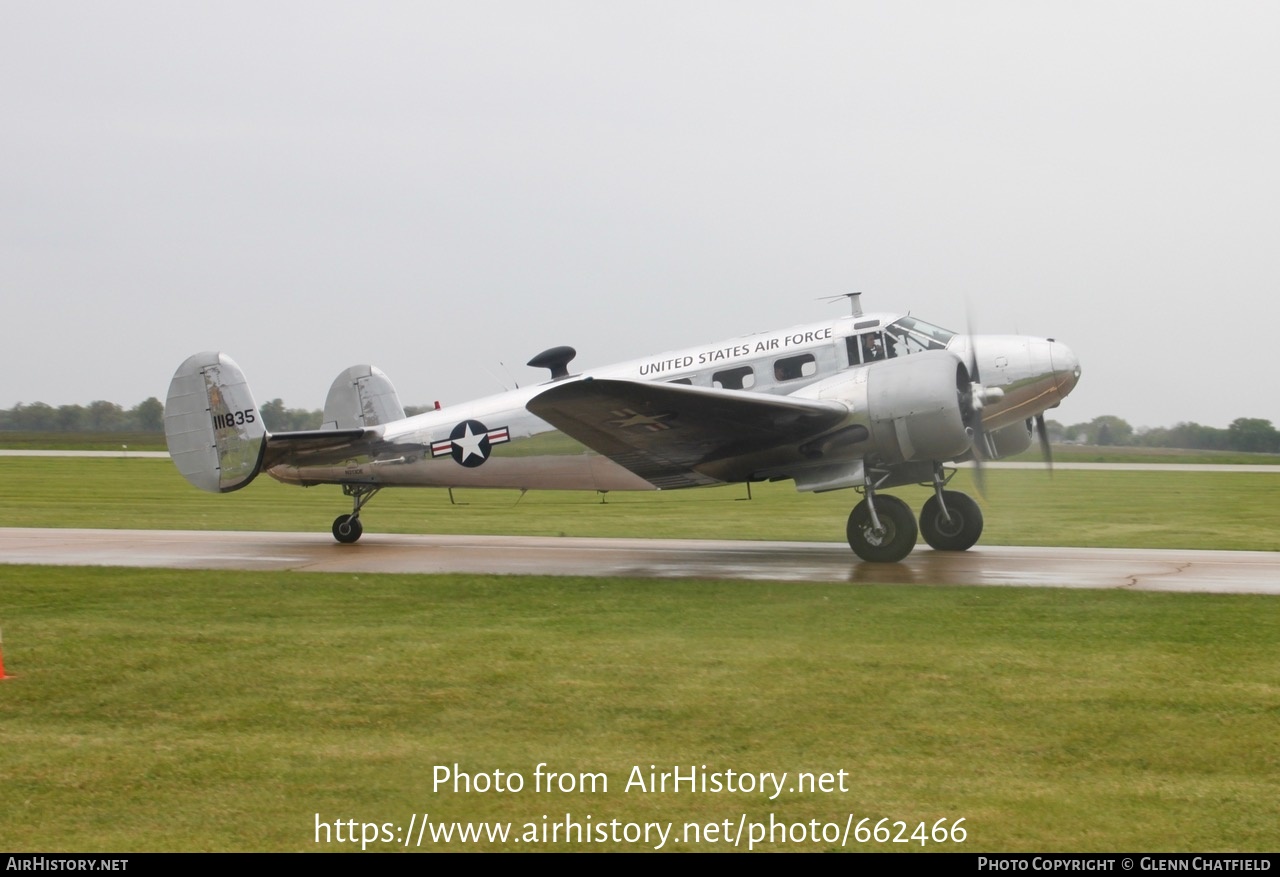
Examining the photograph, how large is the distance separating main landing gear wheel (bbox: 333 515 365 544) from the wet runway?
0.80 feet

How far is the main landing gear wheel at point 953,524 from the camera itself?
1756 cm

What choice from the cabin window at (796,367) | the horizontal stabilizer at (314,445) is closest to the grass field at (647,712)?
the cabin window at (796,367)

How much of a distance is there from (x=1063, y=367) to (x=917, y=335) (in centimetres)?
204

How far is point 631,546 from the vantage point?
19.7 metres

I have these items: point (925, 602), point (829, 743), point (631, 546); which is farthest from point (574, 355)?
point (829, 743)

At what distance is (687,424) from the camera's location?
1595 centimetres

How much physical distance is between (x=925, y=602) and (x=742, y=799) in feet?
21.4

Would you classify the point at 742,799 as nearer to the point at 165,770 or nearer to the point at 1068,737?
the point at 1068,737

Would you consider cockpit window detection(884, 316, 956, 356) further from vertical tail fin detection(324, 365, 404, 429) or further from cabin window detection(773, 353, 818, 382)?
vertical tail fin detection(324, 365, 404, 429)

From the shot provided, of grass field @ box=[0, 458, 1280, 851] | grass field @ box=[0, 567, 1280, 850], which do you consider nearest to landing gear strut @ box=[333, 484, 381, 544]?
grass field @ box=[0, 458, 1280, 851]

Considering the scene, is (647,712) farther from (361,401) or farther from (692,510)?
(692,510)

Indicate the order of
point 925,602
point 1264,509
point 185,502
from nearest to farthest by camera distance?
point 925,602 → point 1264,509 → point 185,502

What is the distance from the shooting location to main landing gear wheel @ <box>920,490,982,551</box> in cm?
1756

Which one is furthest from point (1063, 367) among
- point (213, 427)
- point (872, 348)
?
point (213, 427)
